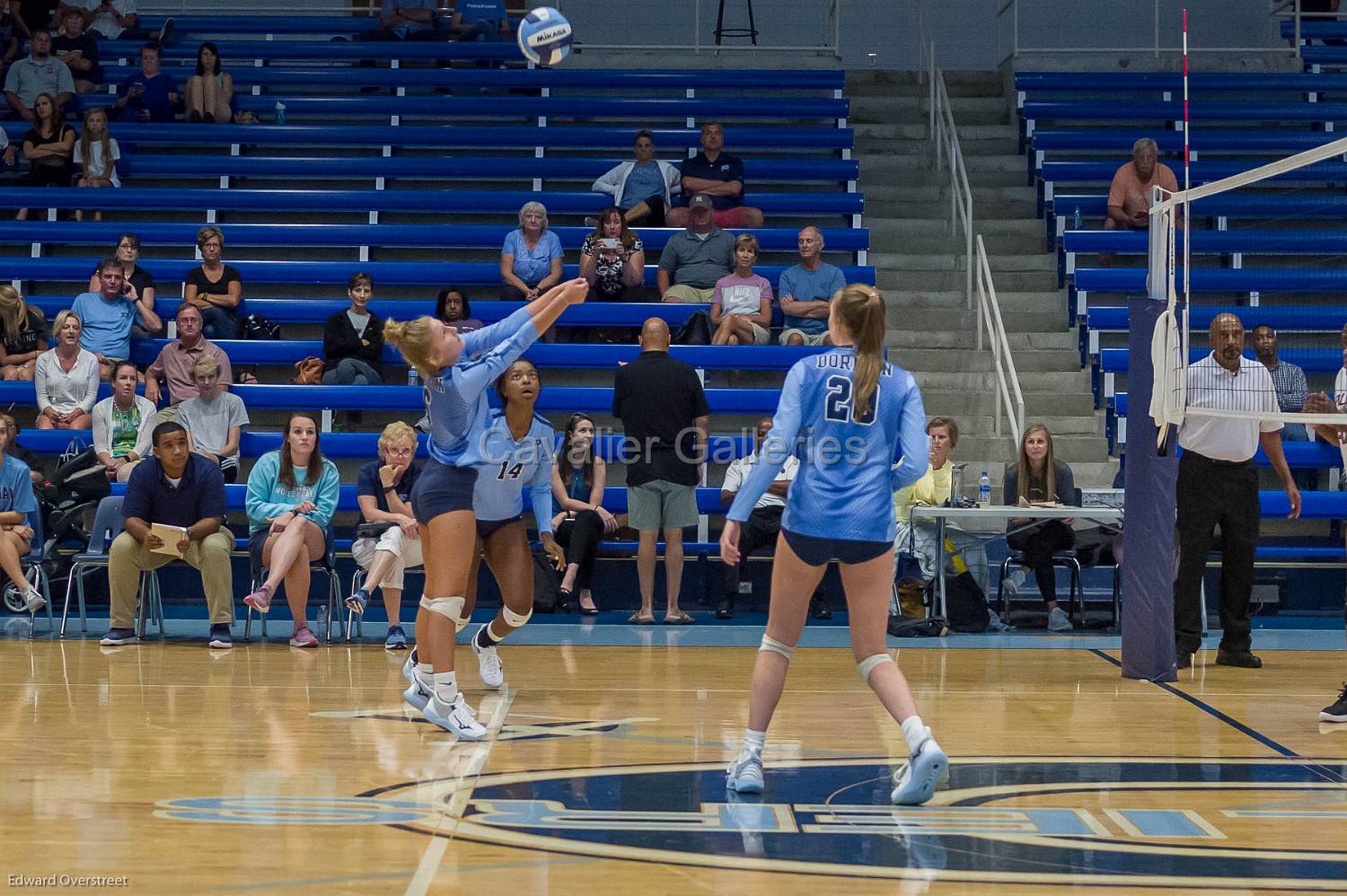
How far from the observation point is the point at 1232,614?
28.2 feet

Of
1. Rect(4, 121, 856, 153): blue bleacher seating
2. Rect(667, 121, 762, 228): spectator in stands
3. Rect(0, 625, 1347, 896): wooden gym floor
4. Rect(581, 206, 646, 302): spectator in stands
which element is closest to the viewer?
Rect(0, 625, 1347, 896): wooden gym floor

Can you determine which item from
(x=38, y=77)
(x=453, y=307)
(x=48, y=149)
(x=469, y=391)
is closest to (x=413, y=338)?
(x=469, y=391)

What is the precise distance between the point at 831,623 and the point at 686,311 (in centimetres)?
323

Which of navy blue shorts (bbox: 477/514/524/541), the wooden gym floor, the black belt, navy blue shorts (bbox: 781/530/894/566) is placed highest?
the black belt

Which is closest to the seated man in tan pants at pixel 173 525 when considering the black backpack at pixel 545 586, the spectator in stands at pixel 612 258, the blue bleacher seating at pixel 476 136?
the black backpack at pixel 545 586

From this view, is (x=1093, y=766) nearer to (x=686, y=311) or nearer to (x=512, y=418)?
(x=512, y=418)

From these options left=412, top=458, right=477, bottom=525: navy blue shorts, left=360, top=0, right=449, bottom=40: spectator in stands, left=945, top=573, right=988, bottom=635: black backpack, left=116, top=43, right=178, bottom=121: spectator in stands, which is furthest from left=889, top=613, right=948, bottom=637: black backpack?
left=116, top=43, right=178, bottom=121: spectator in stands

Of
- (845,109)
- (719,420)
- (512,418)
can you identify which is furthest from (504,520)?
(845,109)

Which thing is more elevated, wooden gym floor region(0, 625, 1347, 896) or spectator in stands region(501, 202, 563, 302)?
spectator in stands region(501, 202, 563, 302)

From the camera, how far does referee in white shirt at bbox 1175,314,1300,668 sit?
8.33m

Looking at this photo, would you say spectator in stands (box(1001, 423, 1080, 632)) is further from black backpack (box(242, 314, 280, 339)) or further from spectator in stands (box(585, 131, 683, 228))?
black backpack (box(242, 314, 280, 339))

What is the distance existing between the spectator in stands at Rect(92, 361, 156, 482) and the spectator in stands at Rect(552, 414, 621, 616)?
3197 mm

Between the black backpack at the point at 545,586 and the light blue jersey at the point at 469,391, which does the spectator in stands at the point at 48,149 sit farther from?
the light blue jersey at the point at 469,391

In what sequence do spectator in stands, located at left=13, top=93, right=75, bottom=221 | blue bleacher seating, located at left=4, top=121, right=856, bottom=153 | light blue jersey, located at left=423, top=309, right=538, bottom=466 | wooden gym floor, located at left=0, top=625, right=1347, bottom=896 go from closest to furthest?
1. wooden gym floor, located at left=0, top=625, right=1347, bottom=896
2. light blue jersey, located at left=423, top=309, right=538, bottom=466
3. spectator in stands, located at left=13, top=93, right=75, bottom=221
4. blue bleacher seating, located at left=4, top=121, right=856, bottom=153
